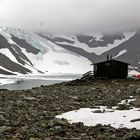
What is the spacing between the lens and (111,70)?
258ft

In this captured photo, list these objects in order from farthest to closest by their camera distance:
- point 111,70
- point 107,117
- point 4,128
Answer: point 111,70 < point 107,117 < point 4,128

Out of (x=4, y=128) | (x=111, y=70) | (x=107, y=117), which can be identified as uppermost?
(x=111, y=70)

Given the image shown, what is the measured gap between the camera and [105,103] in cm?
2886

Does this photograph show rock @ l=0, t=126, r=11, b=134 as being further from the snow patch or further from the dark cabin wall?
the dark cabin wall

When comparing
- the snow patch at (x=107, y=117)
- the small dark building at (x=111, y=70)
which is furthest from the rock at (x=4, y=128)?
the small dark building at (x=111, y=70)

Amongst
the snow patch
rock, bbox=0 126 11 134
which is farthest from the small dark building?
rock, bbox=0 126 11 134

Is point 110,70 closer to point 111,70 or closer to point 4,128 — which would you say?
point 111,70

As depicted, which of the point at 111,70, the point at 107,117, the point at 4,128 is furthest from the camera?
the point at 111,70

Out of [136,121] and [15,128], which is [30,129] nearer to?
[15,128]

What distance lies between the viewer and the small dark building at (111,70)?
7850 cm

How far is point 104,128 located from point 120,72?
6214 cm

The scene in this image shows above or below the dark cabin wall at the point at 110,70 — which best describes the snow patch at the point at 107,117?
below

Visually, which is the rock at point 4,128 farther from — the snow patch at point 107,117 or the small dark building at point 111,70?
the small dark building at point 111,70

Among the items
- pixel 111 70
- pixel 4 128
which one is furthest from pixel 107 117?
pixel 111 70
